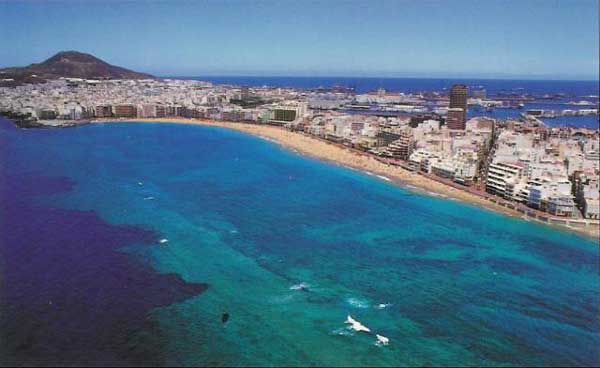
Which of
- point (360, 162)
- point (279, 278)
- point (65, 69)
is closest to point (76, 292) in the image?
point (279, 278)

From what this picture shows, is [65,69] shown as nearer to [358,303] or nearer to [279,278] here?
[279,278]

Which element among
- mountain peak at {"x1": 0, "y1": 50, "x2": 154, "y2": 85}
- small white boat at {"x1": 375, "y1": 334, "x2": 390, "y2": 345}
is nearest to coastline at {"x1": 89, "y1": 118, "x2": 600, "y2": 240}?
mountain peak at {"x1": 0, "y1": 50, "x2": 154, "y2": 85}

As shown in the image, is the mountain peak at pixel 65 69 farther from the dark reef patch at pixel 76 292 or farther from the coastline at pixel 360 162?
the dark reef patch at pixel 76 292

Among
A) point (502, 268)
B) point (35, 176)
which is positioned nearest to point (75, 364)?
point (502, 268)

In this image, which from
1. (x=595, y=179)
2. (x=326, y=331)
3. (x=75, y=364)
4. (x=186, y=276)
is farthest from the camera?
(x=595, y=179)

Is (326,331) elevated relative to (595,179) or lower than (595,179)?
lower

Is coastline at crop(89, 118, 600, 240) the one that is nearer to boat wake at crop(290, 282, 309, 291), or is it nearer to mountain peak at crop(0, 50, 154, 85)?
mountain peak at crop(0, 50, 154, 85)

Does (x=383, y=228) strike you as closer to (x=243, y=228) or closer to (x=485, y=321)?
(x=243, y=228)
